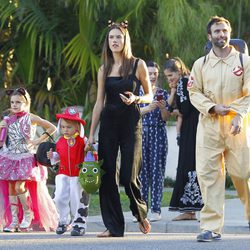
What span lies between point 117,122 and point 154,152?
8.61 ft

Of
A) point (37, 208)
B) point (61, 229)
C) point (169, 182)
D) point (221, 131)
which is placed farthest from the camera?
point (169, 182)

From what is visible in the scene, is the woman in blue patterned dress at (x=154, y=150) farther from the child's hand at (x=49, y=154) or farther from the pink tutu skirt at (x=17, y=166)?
the child's hand at (x=49, y=154)

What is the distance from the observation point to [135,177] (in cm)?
1055

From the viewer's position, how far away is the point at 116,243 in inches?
389

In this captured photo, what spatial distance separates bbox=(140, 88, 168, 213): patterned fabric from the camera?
1305 cm

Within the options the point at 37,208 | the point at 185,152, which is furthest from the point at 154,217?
the point at 37,208

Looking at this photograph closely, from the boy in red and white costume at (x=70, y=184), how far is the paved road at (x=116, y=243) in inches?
8.8

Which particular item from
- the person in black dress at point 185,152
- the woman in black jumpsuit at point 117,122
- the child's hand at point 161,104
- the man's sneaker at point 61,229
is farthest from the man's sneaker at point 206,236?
the child's hand at point 161,104

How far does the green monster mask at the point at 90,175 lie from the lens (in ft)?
34.0

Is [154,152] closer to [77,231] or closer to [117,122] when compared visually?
[77,231]

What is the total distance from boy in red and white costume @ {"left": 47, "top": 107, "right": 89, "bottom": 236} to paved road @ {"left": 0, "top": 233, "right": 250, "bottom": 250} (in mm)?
223

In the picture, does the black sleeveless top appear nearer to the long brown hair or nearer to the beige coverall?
the long brown hair

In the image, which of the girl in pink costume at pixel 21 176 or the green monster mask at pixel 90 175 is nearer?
the green monster mask at pixel 90 175

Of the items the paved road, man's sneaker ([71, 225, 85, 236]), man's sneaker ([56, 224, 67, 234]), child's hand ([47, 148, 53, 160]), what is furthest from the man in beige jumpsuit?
child's hand ([47, 148, 53, 160])
